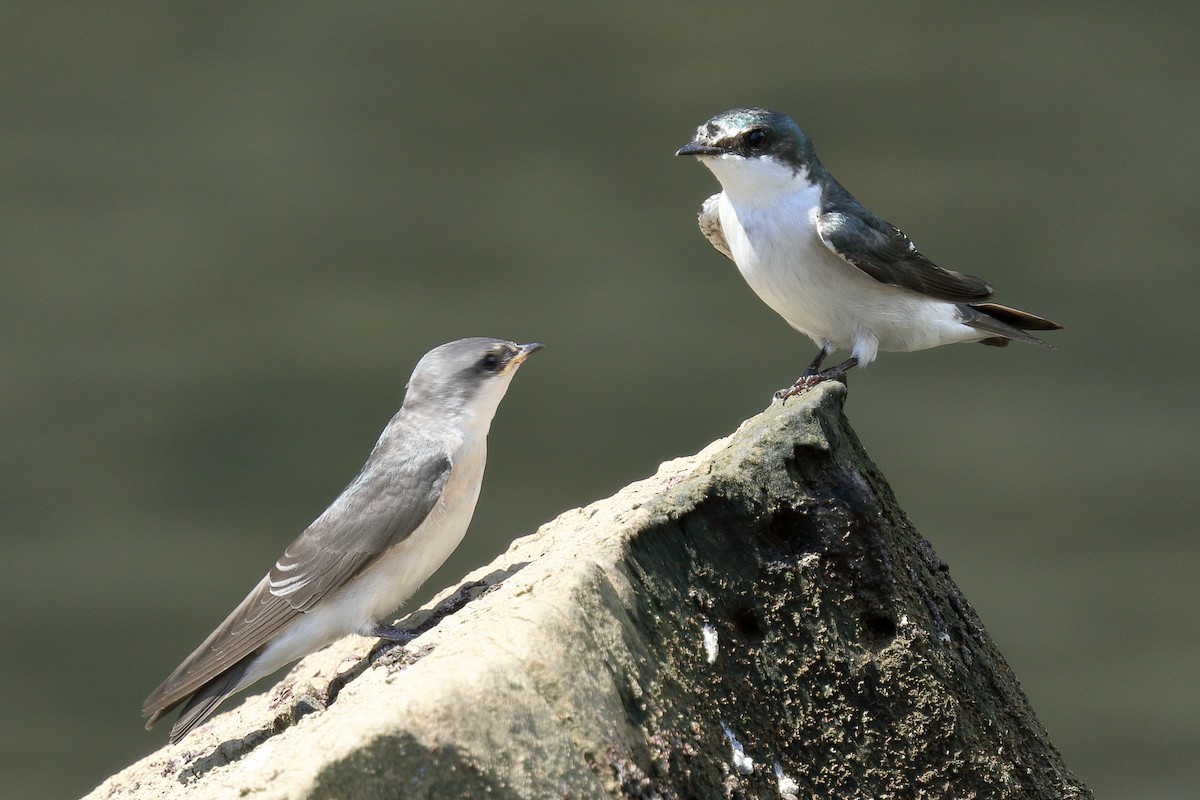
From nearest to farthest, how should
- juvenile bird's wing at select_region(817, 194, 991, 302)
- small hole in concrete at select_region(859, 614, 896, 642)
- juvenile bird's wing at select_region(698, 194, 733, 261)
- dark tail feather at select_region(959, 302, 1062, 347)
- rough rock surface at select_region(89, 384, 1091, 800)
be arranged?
rough rock surface at select_region(89, 384, 1091, 800) → small hole in concrete at select_region(859, 614, 896, 642) → juvenile bird's wing at select_region(817, 194, 991, 302) → dark tail feather at select_region(959, 302, 1062, 347) → juvenile bird's wing at select_region(698, 194, 733, 261)

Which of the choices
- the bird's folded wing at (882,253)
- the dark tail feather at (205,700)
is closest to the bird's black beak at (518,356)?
the bird's folded wing at (882,253)

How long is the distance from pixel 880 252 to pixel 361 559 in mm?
1687

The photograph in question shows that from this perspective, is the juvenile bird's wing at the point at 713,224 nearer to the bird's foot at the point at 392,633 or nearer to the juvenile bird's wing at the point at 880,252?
the juvenile bird's wing at the point at 880,252

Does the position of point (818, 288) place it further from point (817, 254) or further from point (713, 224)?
point (713, 224)

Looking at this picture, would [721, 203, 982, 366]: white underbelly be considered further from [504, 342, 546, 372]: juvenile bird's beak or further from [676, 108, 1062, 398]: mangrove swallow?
[504, 342, 546, 372]: juvenile bird's beak

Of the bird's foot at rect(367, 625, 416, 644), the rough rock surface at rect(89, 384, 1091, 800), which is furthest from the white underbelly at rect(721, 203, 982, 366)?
the bird's foot at rect(367, 625, 416, 644)

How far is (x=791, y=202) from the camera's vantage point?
3.95m

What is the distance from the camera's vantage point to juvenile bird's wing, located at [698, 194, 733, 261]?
171 inches

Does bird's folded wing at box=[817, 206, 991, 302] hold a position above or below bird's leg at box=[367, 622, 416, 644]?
above

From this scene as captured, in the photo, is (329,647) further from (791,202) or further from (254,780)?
(254,780)

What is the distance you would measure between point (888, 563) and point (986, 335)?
1901mm

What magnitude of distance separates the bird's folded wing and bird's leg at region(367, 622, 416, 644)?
1.58 metres

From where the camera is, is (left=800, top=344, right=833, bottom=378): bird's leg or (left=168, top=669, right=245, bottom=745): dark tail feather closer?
(left=168, top=669, right=245, bottom=745): dark tail feather

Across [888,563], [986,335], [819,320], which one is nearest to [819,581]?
[888,563]
